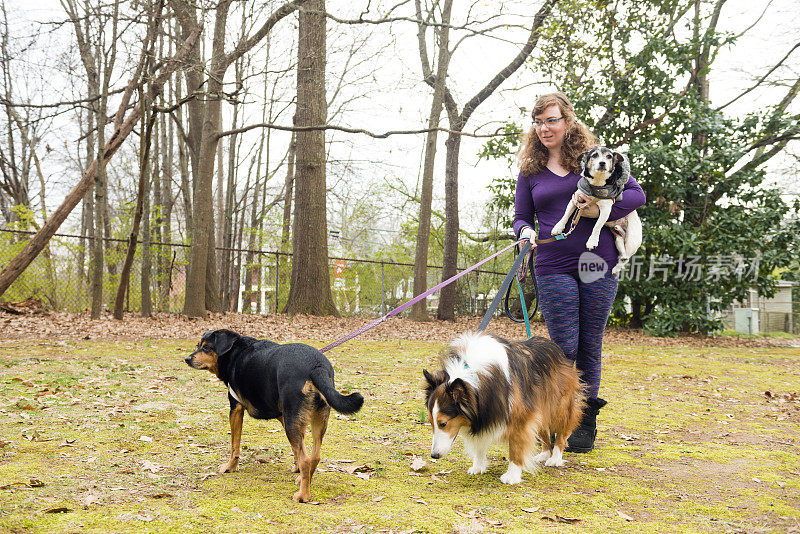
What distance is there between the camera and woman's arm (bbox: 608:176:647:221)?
3619 millimetres

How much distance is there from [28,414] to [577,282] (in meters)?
4.21

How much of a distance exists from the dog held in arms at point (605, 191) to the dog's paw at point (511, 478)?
140 centimetres

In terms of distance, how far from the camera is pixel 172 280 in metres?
16.0

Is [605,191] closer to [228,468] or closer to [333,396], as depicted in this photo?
[333,396]

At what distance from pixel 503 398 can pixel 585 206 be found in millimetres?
1252

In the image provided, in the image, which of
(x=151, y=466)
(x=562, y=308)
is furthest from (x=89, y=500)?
(x=562, y=308)

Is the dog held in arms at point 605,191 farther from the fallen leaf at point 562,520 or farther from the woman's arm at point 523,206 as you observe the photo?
the fallen leaf at point 562,520

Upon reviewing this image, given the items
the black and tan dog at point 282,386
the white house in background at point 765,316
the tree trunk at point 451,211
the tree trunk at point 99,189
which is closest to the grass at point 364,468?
the black and tan dog at point 282,386

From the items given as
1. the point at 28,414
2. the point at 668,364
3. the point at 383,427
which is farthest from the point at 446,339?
the point at 28,414

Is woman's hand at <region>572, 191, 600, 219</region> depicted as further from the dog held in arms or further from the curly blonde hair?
the curly blonde hair

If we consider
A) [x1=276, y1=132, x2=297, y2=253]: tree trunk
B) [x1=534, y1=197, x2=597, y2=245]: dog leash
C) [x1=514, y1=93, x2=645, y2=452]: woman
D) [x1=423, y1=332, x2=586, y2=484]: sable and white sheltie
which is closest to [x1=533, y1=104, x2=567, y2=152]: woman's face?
[x1=514, y1=93, x2=645, y2=452]: woman

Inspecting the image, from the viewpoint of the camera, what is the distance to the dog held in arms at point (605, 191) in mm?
3451

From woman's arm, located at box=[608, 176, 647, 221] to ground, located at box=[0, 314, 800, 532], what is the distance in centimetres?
160

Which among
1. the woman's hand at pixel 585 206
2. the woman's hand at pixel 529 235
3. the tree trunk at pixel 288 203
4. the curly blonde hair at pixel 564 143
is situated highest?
the tree trunk at pixel 288 203
